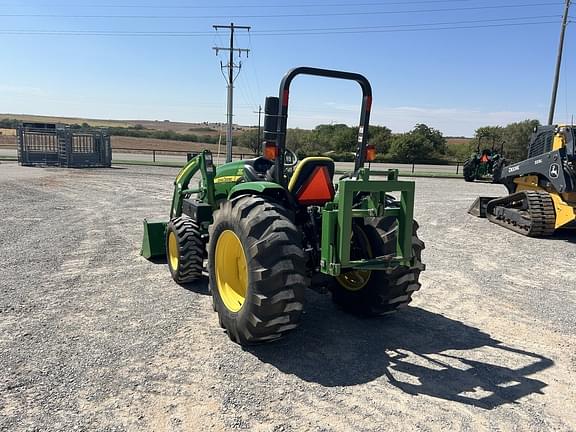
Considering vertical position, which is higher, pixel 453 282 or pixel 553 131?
A: pixel 553 131

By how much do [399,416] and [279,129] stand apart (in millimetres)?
2544

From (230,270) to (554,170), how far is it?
8876 millimetres

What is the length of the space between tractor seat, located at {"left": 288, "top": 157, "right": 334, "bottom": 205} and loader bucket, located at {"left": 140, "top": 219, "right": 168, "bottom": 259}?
134 inches

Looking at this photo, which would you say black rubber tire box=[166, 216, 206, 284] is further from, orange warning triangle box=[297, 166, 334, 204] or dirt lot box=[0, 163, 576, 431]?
orange warning triangle box=[297, 166, 334, 204]

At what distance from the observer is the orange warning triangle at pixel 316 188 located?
4.52m

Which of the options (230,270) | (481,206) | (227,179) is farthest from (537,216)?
(230,270)

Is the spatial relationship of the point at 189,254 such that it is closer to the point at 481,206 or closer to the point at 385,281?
the point at 385,281

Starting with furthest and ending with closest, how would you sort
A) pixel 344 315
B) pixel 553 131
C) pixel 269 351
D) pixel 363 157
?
pixel 553 131, pixel 344 315, pixel 363 157, pixel 269 351

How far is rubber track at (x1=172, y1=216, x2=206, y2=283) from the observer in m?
6.02

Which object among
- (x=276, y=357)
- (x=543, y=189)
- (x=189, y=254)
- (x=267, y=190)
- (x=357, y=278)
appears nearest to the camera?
(x=276, y=357)

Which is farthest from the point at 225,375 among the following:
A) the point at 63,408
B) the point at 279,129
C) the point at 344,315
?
the point at 279,129

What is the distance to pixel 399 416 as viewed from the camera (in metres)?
3.31

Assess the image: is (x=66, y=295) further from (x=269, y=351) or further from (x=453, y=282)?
(x=453, y=282)

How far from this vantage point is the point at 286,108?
4348 millimetres
